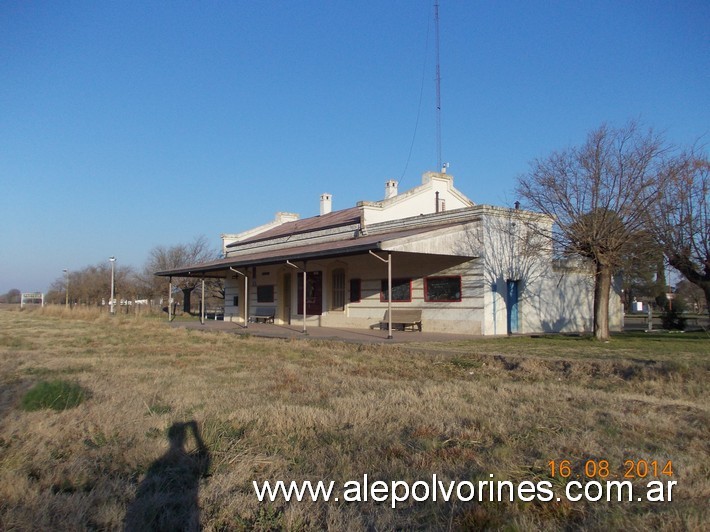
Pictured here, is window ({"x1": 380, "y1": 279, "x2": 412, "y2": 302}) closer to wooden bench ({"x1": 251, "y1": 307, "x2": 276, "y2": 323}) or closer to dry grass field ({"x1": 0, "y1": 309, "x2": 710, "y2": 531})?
wooden bench ({"x1": 251, "y1": 307, "x2": 276, "y2": 323})

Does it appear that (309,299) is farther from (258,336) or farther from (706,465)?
(706,465)

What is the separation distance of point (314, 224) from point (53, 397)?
24.7 m

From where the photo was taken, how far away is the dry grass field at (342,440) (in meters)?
4.00

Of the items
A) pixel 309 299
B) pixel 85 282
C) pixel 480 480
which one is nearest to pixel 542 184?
pixel 309 299

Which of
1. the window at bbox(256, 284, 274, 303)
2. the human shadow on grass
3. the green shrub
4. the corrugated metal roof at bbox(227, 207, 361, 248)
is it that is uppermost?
the corrugated metal roof at bbox(227, 207, 361, 248)

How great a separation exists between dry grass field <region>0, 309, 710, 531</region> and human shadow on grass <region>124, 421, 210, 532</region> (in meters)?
0.02

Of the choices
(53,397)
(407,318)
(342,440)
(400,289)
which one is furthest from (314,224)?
(342,440)

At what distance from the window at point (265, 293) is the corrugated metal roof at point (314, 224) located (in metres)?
3.03

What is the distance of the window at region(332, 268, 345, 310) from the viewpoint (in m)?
26.3

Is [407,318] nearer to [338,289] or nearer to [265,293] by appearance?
[338,289]

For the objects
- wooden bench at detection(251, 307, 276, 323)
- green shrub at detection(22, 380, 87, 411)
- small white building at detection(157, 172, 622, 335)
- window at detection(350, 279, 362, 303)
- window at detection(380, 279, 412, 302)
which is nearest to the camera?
green shrub at detection(22, 380, 87, 411)

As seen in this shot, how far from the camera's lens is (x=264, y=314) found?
31.3 m

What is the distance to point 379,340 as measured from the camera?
1781 centimetres

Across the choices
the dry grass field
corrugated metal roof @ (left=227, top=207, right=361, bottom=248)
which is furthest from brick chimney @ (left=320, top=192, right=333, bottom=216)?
the dry grass field
